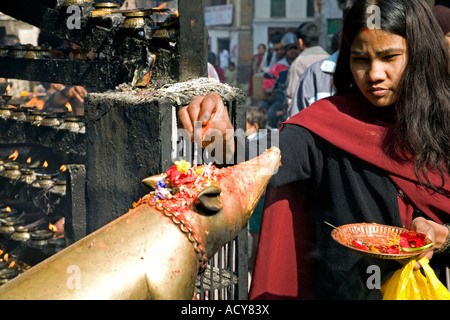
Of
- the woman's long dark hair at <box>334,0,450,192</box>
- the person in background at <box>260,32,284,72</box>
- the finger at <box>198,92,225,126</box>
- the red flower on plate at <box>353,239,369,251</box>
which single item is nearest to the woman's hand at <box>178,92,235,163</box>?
the finger at <box>198,92,225,126</box>

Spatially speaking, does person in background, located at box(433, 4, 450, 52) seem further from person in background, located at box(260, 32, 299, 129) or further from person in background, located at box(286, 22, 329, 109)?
person in background, located at box(260, 32, 299, 129)

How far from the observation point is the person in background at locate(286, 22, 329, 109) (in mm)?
6113

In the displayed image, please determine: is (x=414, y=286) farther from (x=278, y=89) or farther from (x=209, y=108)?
(x=278, y=89)

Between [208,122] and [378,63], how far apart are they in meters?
0.81

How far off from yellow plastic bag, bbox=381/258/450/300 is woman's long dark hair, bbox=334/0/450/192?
0.42 m

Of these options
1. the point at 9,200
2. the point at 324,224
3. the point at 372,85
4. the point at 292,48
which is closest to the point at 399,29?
the point at 372,85

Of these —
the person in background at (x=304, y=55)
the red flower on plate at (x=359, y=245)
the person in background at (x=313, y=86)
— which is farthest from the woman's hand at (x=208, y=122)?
the person in background at (x=304, y=55)

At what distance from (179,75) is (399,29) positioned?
142 cm

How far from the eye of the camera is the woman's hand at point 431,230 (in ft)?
6.88

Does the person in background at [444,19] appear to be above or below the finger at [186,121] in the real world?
above

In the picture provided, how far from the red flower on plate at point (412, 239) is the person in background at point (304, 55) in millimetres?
4107

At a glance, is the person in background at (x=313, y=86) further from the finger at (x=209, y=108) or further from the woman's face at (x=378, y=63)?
the finger at (x=209, y=108)

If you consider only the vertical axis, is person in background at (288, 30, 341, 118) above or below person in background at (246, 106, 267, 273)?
above

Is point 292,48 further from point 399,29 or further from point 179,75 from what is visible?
point 399,29
